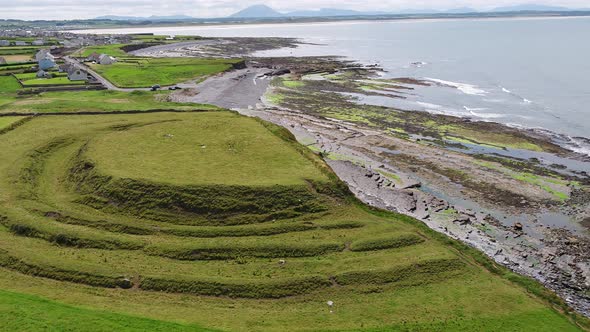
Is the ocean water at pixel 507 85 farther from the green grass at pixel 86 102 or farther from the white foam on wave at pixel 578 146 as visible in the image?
the green grass at pixel 86 102

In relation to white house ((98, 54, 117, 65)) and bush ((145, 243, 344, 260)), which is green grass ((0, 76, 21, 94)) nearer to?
white house ((98, 54, 117, 65))

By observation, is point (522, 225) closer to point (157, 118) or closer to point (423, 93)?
point (157, 118)

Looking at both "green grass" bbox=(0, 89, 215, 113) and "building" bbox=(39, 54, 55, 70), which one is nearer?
"green grass" bbox=(0, 89, 215, 113)

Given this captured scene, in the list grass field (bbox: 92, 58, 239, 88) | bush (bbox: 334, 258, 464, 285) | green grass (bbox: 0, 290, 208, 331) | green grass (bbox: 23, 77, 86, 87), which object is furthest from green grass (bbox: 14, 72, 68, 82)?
bush (bbox: 334, 258, 464, 285)

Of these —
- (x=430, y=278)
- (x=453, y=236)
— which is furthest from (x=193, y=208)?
(x=453, y=236)

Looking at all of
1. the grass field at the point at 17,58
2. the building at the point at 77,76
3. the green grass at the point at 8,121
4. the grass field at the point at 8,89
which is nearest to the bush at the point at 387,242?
the green grass at the point at 8,121

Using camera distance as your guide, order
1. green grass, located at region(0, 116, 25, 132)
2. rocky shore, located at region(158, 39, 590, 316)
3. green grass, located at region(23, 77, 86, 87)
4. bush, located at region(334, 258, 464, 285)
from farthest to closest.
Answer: green grass, located at region(23, 77, 86, 87), green grass, located at region(0, 116, 25, 132), rocky shore, located at region(158, 39, 590, 316), bush, located at region(334, 258, 464, 285)
